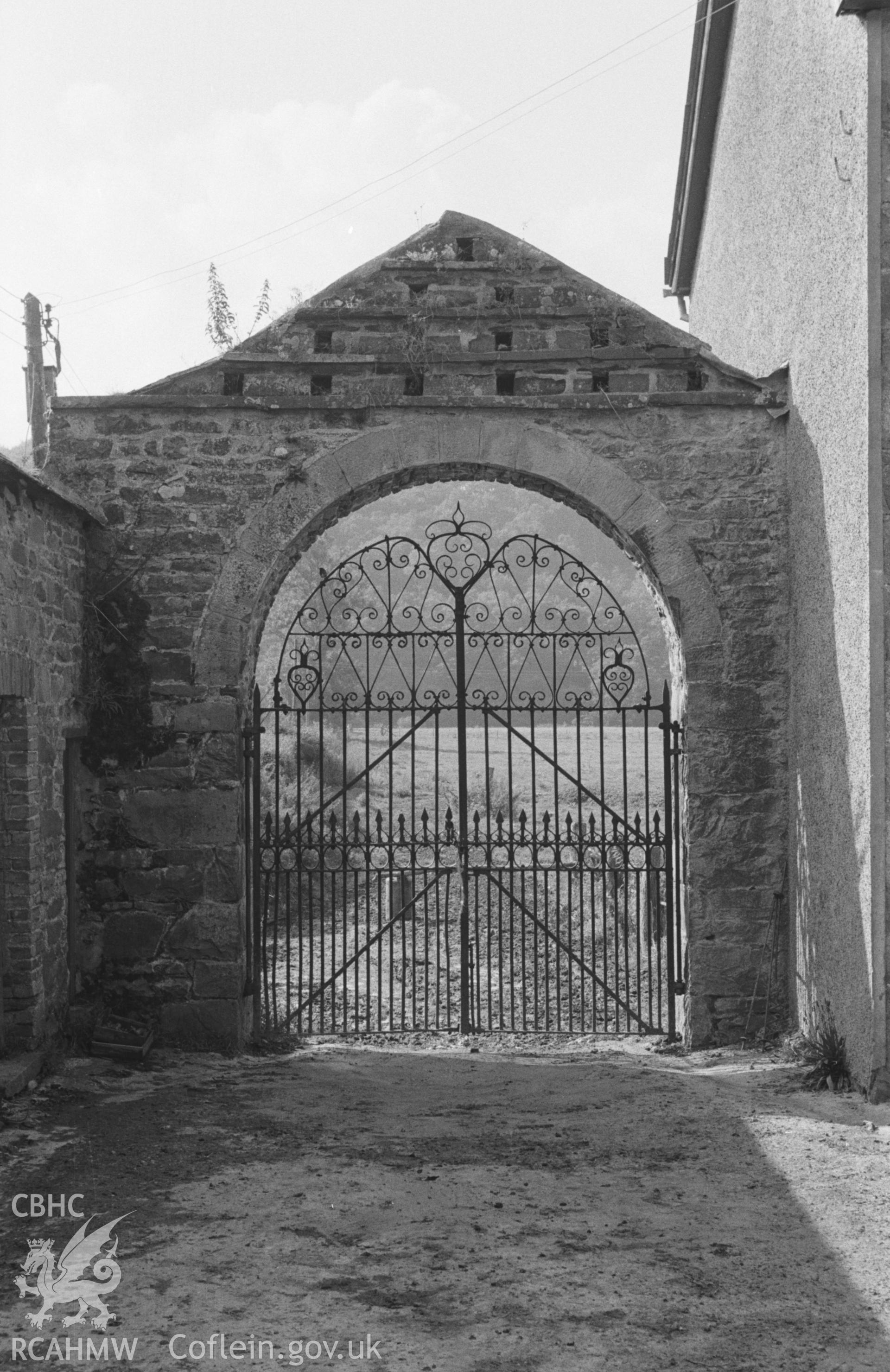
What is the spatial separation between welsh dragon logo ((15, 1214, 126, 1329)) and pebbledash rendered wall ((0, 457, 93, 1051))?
2001 mm

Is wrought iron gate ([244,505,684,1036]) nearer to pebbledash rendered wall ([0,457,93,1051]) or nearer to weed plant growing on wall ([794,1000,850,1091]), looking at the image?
weed plant growing on wall ([794,1000,850,1091])

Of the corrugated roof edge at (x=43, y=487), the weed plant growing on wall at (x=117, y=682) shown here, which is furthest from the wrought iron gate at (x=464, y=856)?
the corrugated roof edge at (x=43, y=487)

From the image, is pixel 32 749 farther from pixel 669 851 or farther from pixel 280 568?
pixel 669 851

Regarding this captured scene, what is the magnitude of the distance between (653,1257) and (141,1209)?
1848mm

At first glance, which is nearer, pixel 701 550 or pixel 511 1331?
pixel 511 1331

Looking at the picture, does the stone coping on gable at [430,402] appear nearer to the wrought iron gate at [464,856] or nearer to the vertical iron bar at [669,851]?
the wrought iron gate at [464,856]

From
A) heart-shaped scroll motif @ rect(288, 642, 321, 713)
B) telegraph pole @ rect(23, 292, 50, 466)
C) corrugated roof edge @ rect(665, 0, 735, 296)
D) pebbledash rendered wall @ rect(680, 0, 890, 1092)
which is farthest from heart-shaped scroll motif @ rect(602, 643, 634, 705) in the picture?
telegraph pole @ rect(23, 292, 50, 466)

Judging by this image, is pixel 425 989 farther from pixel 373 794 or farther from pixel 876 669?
pixel 373 794

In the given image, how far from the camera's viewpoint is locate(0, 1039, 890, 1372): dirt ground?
3535 millimetres

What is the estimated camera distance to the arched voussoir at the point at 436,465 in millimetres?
6895

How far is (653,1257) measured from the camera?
161 inches

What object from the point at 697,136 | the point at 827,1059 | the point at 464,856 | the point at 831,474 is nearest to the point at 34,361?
the point at 697,136

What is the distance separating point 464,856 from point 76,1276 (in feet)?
11.8

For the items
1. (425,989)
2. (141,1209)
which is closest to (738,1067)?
(425,989)
